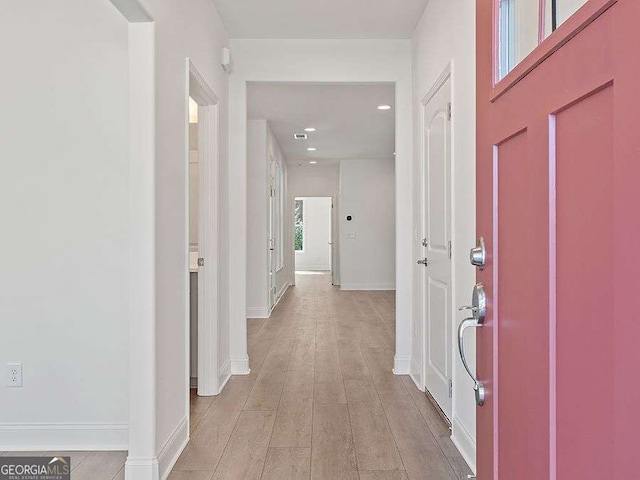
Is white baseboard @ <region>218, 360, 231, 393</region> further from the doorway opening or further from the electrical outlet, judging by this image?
the doorway opening

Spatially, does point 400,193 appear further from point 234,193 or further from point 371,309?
point 371,309

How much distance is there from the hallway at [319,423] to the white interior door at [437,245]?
0.82 ft

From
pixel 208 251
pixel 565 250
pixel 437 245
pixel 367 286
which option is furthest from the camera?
pixel 367 286

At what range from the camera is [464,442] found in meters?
2.45

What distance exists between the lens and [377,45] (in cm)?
397

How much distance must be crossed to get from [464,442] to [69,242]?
2154 millimetres

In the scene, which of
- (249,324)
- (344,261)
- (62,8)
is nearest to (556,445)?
(62,8)

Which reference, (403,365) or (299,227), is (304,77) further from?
(299,227)

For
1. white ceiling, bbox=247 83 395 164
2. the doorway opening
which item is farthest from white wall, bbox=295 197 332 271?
white ceiling, bbox=247 83 395 164

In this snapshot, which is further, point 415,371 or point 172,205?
point 415,371

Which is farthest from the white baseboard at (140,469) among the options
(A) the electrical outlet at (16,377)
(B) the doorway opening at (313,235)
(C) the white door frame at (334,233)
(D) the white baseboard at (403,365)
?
(B) the doorway opening at (313,235)

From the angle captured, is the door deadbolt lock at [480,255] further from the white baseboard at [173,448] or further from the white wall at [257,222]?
the white wall at [257,222]

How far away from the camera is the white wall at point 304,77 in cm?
396

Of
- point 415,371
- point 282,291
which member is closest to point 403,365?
point 415,371
